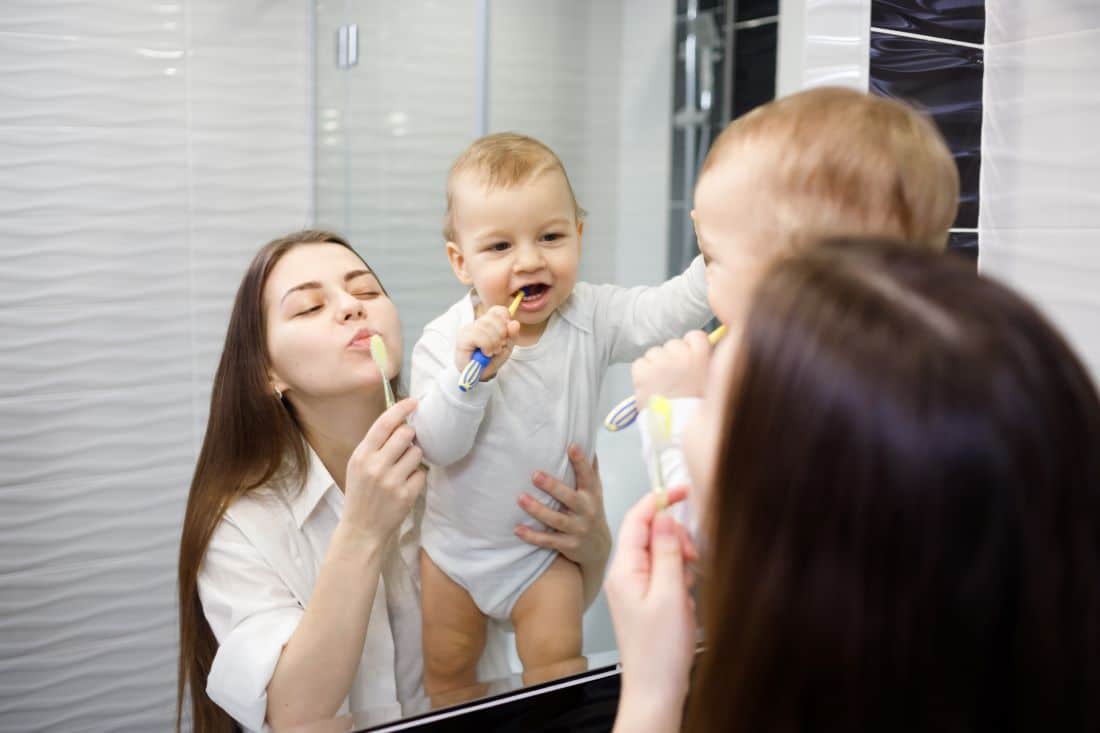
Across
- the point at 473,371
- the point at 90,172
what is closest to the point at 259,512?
→ the point at 473,371

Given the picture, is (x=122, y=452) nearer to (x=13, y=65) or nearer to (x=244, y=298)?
(x=244, y=298)

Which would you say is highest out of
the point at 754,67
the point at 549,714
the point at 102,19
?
the point at 754,67

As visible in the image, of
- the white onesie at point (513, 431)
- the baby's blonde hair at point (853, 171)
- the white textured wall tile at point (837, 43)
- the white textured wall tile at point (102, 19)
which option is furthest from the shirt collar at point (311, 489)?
the white textured wall tile at point (837, 43)

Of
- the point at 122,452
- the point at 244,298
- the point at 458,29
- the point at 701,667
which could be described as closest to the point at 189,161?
the point at 244,298

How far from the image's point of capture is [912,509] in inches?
14.6

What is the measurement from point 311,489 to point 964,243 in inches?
34.0

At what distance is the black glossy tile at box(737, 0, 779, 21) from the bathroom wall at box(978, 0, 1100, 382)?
0.34 m

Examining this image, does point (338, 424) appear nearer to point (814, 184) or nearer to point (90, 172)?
point (90, 172)

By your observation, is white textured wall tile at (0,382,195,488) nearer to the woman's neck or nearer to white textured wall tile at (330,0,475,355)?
the woman's neck

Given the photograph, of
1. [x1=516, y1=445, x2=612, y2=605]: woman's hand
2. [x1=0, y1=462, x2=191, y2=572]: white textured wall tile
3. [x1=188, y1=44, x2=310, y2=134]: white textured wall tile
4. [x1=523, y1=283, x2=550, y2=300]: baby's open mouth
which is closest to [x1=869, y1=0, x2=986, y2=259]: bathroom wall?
[x1=523, y1=283, x2=550, y2=300]: baby's open mouth

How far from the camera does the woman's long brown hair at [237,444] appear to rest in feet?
2.79

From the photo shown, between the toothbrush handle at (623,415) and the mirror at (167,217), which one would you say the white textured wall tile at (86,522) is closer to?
the mirror at (167,217)

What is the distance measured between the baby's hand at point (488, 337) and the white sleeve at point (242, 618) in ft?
0.89

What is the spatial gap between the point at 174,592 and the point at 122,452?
0.15 m
